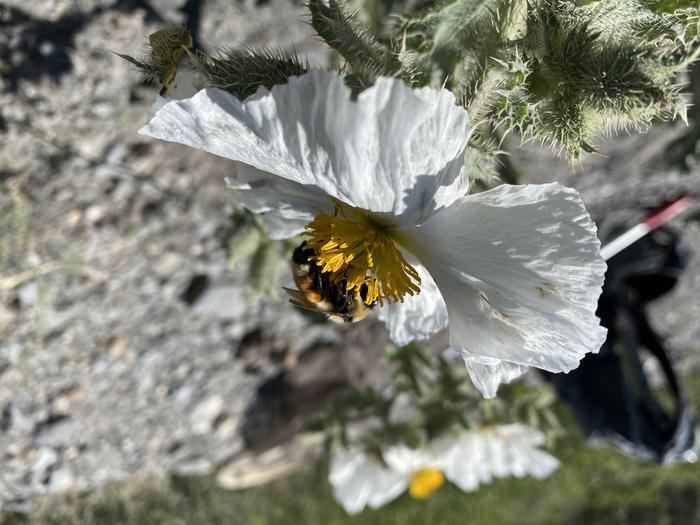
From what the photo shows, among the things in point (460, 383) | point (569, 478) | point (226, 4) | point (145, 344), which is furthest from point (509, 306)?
point (569, 478)

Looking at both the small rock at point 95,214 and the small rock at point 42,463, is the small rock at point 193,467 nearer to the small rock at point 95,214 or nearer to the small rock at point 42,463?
the small rock at point 42,463

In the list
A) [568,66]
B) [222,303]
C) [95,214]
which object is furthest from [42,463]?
[568,66]

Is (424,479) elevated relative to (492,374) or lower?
lower

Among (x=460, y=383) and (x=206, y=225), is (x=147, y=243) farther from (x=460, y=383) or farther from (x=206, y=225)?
(x=460, y=383)

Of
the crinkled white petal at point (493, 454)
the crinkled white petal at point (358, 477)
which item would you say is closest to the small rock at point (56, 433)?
the crinkled white petal at point (358, 477)

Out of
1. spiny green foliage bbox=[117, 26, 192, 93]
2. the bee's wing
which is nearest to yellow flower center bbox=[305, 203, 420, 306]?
the bee's wing

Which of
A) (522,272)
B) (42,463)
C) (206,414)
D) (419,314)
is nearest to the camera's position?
(522,272)

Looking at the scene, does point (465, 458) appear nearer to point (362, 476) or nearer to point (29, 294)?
point (362, 476)
